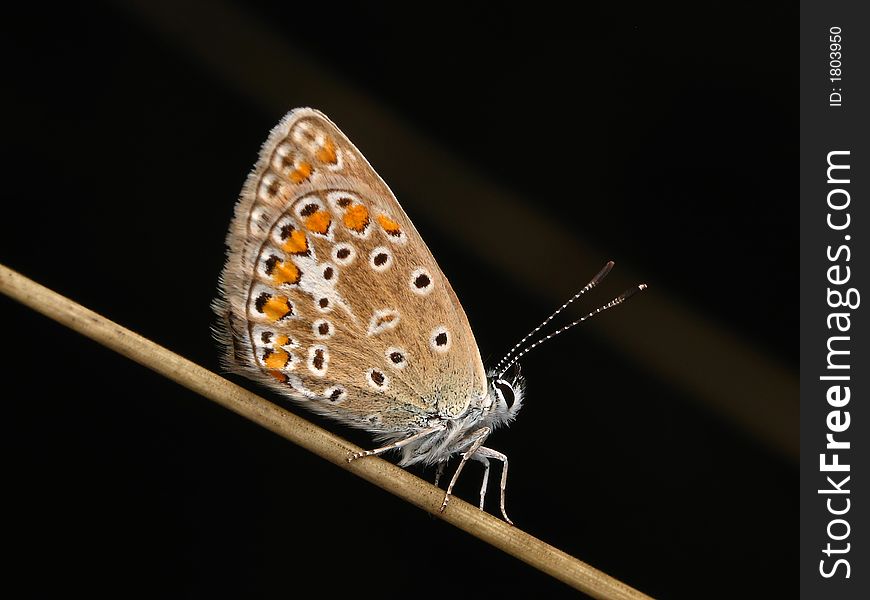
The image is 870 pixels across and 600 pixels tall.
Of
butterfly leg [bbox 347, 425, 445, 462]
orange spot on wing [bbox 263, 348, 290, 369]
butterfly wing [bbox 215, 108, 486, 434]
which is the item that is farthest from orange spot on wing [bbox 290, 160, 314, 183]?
butterfly leg [bbox 347, 425, 445, 462]

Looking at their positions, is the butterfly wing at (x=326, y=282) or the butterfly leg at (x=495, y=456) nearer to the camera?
the butterfly wing at (x=326, y=282)

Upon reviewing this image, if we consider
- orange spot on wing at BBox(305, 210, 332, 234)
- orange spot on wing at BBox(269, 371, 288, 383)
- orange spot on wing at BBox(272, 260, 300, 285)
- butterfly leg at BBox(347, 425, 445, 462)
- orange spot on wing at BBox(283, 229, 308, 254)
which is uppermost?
orange spot on wing at BBox(305, 210, 332, 234)

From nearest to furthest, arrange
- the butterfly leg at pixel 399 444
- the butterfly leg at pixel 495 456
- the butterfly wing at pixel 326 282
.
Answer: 1. the butterfly leg at pixel 399 444
2. the butterfly wing at pixel 326 282
3. the butterfly leg at pixel 495 456

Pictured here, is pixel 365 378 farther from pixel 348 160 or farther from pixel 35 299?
pixel 35 299

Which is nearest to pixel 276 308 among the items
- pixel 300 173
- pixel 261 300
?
pixel 261 300

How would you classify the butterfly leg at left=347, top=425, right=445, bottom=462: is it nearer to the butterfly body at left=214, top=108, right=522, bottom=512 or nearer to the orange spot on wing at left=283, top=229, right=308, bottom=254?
the butterfly body at left=214, top=108, right=522, bottom=512

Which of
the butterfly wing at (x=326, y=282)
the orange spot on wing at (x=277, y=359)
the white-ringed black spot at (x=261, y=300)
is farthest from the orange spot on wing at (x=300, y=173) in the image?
the orange spot on wing at (x=277, y=359)

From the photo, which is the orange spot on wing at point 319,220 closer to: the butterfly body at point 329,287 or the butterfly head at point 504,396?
the butterfly body at point 329,287

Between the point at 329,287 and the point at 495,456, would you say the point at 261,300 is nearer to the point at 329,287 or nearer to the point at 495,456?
the point at 329,287
